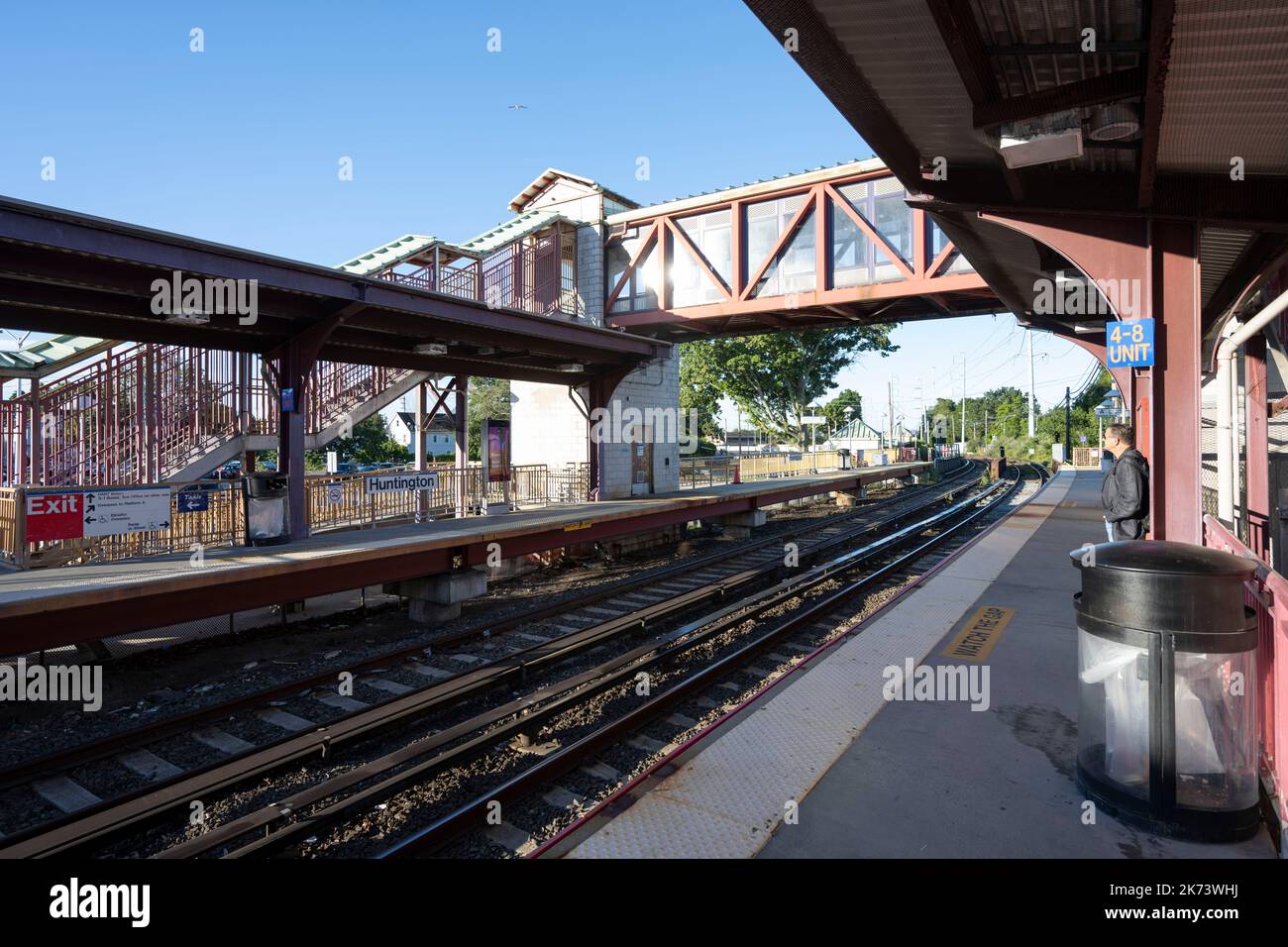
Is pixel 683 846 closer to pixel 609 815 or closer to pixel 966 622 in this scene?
pixel 609 815

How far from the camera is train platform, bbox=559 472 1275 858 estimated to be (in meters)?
3.66

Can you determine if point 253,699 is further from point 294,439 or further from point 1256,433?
point 1256,433

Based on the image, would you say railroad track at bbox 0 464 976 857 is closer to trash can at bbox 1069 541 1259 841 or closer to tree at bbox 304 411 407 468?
trash can at bbox 1069 541 1259 841

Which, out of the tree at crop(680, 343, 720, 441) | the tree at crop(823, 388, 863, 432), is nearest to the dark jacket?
the tree at crop(680, 343, 720, 441)

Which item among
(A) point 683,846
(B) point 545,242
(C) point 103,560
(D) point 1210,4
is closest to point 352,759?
(A) point 683,846

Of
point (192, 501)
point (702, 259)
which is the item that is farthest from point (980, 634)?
point (702, 259)

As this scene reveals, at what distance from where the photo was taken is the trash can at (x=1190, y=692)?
358cm

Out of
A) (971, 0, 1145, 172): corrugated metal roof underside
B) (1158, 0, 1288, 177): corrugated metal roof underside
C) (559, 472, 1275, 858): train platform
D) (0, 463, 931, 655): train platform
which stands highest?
(971, 0, 1145, 172): corrugated metal roof underside

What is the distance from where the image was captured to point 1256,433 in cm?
1109

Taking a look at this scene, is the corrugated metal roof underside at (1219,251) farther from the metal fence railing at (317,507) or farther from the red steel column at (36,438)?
the red steel column at (36,438)

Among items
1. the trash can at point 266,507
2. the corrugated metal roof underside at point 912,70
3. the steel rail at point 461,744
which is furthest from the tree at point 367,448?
the corrugated metal roof underside at point 912,70

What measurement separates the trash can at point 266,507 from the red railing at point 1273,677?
463 inches

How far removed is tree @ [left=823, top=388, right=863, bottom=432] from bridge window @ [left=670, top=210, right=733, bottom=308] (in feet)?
111

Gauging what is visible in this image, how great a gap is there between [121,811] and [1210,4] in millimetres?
8978
